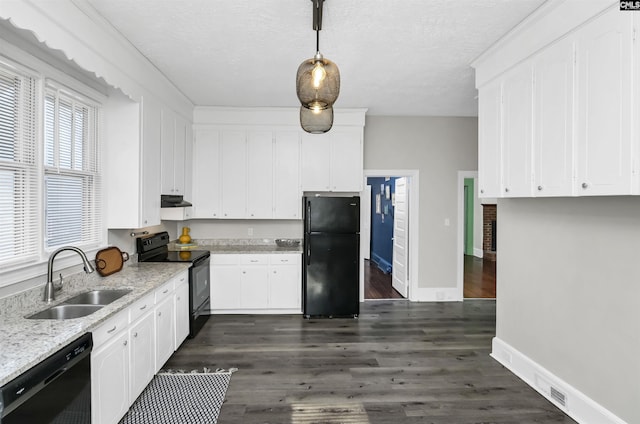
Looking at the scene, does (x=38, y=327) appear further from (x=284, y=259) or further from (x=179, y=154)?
(x=284, y=259)

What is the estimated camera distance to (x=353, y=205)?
4.40 m

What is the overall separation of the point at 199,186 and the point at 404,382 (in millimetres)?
3487

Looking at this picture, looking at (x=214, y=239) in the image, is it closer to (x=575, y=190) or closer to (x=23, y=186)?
(x=23, y=186)

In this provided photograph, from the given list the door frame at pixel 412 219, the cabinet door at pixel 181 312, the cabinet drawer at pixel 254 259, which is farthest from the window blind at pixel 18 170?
the door frame at pixel 412 219

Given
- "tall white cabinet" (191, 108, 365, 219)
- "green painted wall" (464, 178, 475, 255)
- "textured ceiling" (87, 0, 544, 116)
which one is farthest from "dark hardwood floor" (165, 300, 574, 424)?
"green painted wall" (464, 178, 475, 255)

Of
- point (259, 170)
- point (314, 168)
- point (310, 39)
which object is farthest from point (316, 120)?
point (259, 170)

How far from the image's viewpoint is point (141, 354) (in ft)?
8.21

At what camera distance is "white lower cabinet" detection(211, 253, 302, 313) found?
445 cm

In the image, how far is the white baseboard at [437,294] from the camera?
16.7 ft

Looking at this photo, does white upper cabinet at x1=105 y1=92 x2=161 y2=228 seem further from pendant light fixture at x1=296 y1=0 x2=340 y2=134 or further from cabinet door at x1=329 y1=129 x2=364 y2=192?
cabinet door at x1=329 y1=129 x2=364 y2=192

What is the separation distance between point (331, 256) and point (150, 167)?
232cm

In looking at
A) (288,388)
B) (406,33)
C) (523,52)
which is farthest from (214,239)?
(523,52)

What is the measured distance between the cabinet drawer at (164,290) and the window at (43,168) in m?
0.71

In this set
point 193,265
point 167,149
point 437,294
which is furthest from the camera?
point 437,294
